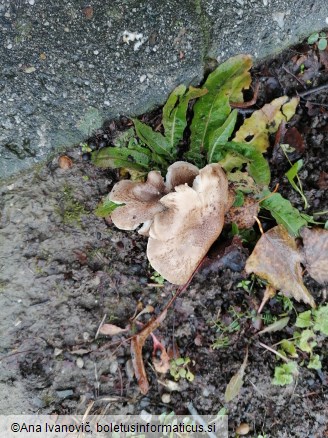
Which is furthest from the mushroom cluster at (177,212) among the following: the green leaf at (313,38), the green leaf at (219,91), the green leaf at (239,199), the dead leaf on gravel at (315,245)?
the green leaf at (313,38)

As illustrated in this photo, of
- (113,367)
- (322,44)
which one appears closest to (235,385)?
(113,367)

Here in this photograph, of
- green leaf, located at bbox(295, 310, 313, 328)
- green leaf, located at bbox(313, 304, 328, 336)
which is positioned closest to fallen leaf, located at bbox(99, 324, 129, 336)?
green leaf, located at bbox(295, 310, 313, 328)

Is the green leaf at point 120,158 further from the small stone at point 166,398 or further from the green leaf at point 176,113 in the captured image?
the small stone at point 166,398

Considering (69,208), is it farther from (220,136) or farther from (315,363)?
(315,363)

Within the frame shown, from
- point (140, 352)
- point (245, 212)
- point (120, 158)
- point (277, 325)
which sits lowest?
point (140, 352)

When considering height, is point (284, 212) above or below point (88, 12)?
below

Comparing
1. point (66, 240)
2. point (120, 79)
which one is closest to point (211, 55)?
point (120, 79)

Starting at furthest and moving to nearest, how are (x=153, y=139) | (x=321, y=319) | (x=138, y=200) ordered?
(x=321, y=319) < (x=153, y=139) < (x=138, y=200)
